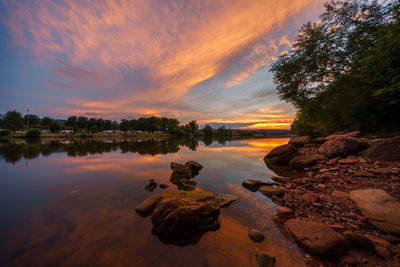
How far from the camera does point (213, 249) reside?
12.0 ft

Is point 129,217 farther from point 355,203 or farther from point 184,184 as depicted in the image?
point 355,203

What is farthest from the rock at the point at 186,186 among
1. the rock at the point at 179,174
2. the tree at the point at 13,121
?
the tree at the point at 13,121

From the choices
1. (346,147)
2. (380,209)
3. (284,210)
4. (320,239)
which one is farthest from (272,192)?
(346,147)

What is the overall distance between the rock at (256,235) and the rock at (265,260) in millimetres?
663

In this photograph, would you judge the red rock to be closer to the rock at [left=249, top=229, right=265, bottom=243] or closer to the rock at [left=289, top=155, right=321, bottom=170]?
the rock at [left=249, top=229, right=265, bottom=243]

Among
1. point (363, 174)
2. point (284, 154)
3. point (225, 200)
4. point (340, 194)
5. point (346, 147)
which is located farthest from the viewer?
point (284, 154)

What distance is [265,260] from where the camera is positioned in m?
3.11

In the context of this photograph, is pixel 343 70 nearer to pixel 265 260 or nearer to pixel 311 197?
pixel 311 197

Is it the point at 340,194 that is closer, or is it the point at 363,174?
the point at 340,194

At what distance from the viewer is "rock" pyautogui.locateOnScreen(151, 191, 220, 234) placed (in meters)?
4.32

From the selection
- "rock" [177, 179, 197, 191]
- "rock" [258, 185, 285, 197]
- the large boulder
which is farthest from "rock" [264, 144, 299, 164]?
"rock" [177, 179, 197, 191]

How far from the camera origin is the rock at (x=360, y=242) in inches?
117

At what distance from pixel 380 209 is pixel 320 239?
2.46 meters

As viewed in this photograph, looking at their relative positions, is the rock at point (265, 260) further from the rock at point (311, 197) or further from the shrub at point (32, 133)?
the shrub at point (32, 133)
